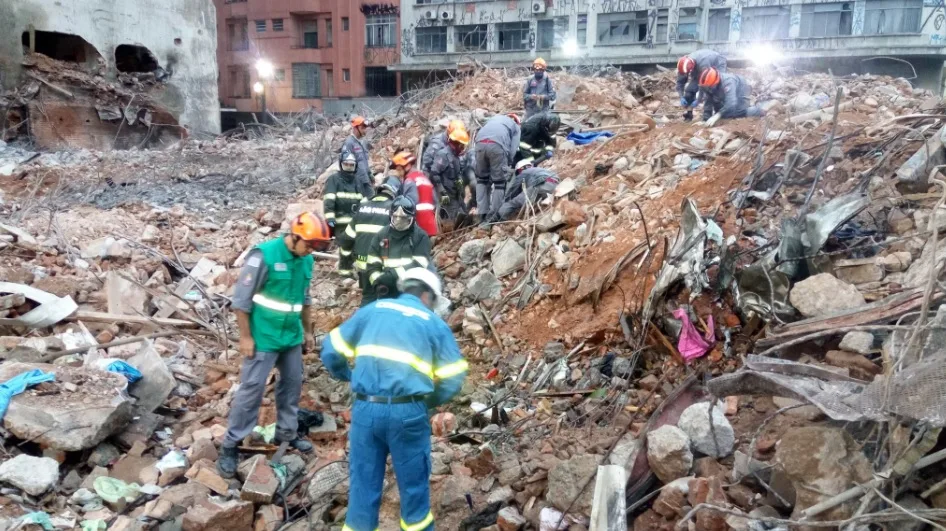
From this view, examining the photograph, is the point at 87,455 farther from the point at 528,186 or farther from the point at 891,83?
the point at 891,83

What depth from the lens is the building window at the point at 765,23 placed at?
27156 millimetres

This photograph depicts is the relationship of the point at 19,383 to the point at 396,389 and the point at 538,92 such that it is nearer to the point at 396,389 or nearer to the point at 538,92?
the point at 396,389

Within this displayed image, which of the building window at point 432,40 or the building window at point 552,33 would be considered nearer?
the building window at point 552,33

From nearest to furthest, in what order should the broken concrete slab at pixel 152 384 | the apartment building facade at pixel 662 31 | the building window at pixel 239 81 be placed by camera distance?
the broken concrete slab at pixel 152 384 < the apartment building facade at pixel 662 31 < the building window at pixel 239 81

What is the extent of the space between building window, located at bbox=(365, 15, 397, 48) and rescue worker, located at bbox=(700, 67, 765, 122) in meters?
28.7

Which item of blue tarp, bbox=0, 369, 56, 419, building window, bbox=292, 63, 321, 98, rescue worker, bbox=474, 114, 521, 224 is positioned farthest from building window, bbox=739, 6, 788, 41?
blue tarp, bbox=0, 369, 56, 419

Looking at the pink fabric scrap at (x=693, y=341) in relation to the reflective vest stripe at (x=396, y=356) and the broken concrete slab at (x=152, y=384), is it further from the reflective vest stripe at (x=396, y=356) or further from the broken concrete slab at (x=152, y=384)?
the broken concrete slab at (x=152, y=384)

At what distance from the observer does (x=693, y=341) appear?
443 centimetres

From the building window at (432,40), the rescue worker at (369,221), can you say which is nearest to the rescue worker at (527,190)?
the rescue worker at (369,221)

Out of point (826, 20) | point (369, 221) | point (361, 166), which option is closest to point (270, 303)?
point (369, 221)

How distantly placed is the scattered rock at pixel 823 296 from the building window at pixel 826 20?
88.9 feet

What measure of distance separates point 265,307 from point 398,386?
→ 1467 mm

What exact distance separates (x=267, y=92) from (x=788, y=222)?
36.6 meters

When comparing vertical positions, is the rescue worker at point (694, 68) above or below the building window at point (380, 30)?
below
